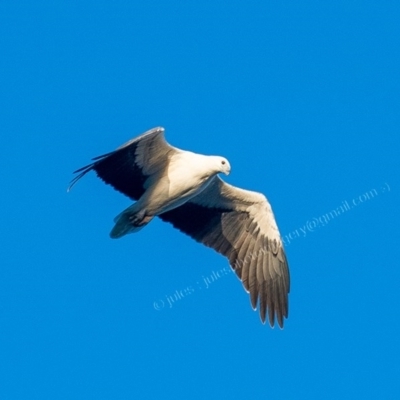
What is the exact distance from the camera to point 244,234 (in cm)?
1917

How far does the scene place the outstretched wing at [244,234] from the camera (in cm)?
1881

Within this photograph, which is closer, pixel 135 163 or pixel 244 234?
pixel 135 163

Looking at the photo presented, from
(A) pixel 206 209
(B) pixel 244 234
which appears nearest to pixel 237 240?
(B) pixel 244 234

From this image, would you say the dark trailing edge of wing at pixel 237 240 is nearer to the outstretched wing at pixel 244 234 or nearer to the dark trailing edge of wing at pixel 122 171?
the outstretched wing at pixel 244 234

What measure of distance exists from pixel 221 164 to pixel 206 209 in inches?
73.7

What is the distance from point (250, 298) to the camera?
736 inches

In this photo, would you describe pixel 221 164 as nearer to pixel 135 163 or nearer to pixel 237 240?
pixel 135 163

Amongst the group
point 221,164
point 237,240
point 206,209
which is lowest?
point 237,240

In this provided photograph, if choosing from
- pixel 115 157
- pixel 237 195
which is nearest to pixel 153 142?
pixel 115 157

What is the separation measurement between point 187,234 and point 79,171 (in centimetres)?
331

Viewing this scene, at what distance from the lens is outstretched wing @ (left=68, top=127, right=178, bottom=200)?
16969 millimetres

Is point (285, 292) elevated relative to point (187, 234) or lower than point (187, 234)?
lower

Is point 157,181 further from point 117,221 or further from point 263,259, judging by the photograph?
point 263,259

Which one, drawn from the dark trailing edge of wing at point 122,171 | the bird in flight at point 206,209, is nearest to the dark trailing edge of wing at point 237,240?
the bird in flight at point 206,209
